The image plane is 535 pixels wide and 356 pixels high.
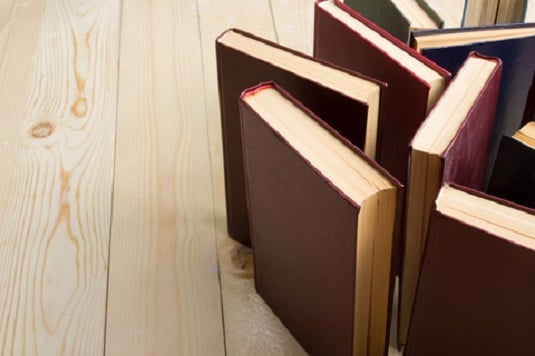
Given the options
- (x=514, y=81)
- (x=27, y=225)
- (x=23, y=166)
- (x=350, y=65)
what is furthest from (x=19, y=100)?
(x=514, y=81)

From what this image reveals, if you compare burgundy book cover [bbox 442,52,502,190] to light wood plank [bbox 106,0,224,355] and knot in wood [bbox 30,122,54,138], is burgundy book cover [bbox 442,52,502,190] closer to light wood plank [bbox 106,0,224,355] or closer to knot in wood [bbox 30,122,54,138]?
light wood plank [bbox 106,0,224,355]

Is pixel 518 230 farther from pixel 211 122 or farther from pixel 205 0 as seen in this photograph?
pixel 205 0

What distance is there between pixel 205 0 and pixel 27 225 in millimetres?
527

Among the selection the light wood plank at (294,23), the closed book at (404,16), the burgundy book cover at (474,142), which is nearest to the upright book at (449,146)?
the burgundy book cover at (474,142)

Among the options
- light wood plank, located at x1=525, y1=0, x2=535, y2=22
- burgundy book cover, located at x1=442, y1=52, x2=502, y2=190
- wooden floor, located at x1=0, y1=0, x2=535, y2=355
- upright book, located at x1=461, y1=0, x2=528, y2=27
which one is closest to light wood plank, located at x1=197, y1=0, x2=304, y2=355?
wooden floor, located at x1=0, y1=0, x2=535, y2=355

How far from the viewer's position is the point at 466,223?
406 millimetres

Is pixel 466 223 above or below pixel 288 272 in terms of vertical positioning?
above

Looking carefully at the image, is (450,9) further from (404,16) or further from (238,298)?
(238,298)

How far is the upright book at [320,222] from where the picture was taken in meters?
0.45

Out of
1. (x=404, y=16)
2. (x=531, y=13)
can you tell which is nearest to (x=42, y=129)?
(x=404, y=16)

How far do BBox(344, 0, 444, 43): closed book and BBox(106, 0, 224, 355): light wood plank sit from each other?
27 cm

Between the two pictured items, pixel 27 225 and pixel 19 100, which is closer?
pixel 27 225

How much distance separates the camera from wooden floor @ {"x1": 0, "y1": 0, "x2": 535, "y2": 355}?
62cm

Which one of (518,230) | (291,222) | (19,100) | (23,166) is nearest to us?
(518,230)
